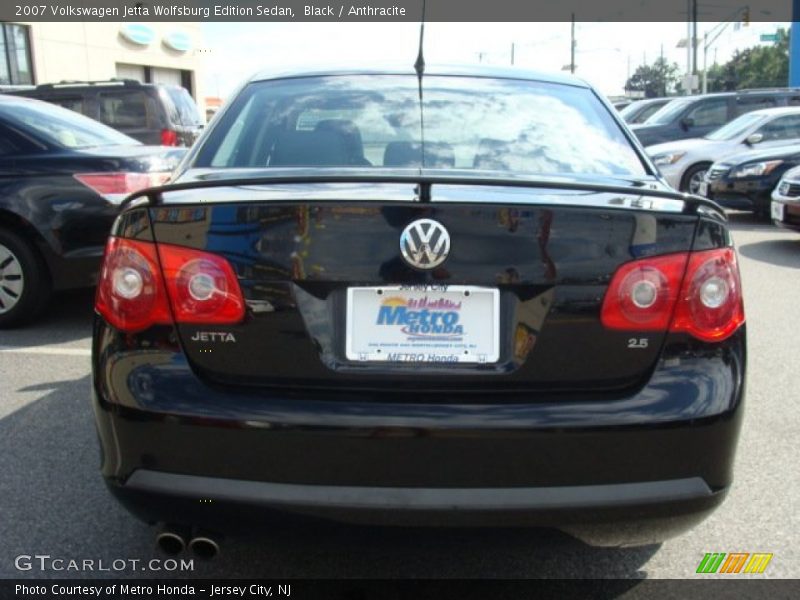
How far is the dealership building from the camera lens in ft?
93.0

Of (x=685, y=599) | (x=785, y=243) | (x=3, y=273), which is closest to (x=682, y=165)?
(x=785, y=243)

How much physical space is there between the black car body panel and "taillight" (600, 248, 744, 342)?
385 inches

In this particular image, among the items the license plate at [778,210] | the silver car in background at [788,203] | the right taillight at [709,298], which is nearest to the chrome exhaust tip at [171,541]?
the right taillight at [709,298]

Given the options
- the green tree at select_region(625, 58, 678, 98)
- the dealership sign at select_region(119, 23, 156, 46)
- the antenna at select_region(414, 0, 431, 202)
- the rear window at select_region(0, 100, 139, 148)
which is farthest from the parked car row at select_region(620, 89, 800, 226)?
the green tree at select_region(625, 58, 678, 98)

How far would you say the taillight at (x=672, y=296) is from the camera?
6.81 feet

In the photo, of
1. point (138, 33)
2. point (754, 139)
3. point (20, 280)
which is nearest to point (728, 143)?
point (754, 139)

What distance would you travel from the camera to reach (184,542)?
2.20 metres

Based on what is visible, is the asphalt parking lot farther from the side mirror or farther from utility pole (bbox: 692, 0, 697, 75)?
utility pole (bbox: 692, 0, 697, 75)

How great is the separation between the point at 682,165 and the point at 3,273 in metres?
10.4

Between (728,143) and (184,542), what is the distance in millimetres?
12476

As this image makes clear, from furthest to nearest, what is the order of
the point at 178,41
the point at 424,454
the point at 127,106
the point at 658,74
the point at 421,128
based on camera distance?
Answer: 1. the point at 658,74
2. the point at 178,41
3. the point at 127,106
4. the point at 421,128
5. the point at 424,454

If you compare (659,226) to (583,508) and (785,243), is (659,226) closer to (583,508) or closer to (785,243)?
(583,508)

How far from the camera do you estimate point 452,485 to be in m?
2.01

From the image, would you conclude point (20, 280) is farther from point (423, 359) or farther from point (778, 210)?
point (778, 210)
